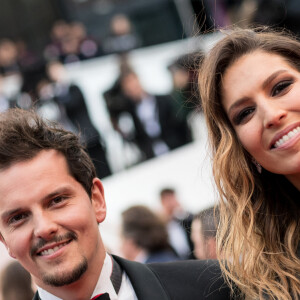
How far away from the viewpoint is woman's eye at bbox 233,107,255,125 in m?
2.62

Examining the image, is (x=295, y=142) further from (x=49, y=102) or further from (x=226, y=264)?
(x=49, y=102)

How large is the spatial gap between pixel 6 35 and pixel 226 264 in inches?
325

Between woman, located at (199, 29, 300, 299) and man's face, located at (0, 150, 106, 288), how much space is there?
699mm

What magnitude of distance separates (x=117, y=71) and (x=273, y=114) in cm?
714

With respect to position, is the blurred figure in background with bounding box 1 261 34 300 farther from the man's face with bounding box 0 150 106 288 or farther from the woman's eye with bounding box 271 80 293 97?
the woman's eye with bounding box 271 80 293 97

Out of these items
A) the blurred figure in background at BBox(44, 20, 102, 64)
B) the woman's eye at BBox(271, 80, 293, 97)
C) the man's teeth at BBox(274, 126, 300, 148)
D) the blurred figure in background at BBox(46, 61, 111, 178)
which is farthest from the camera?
the blurred figure in background at BBox(44, 20, 102, 64)

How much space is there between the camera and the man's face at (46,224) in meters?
2.30

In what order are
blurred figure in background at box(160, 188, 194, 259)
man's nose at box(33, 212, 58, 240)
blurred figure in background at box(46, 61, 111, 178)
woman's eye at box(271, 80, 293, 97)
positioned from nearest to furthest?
man's nose at box(33, 212, 58, 240)
woman's eye at box(271, 80, 293, 97)
blurred figure in background at box(160, 188, 194, 259)
blurred figure in background at box(46, 61, 111, 178)

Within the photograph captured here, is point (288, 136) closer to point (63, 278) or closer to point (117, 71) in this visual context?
point (63, 278)

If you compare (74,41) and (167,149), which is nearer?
(167,149)

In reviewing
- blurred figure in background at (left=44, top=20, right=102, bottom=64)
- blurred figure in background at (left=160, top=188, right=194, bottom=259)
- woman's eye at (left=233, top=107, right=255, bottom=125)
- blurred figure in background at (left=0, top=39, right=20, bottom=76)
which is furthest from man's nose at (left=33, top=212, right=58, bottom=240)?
blurred figure in background at (left=44, top=20, right=102, bottom=64)

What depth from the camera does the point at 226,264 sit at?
2.81 metres

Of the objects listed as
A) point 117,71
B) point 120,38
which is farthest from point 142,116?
point 120,38

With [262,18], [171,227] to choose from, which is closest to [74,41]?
[262,18]
